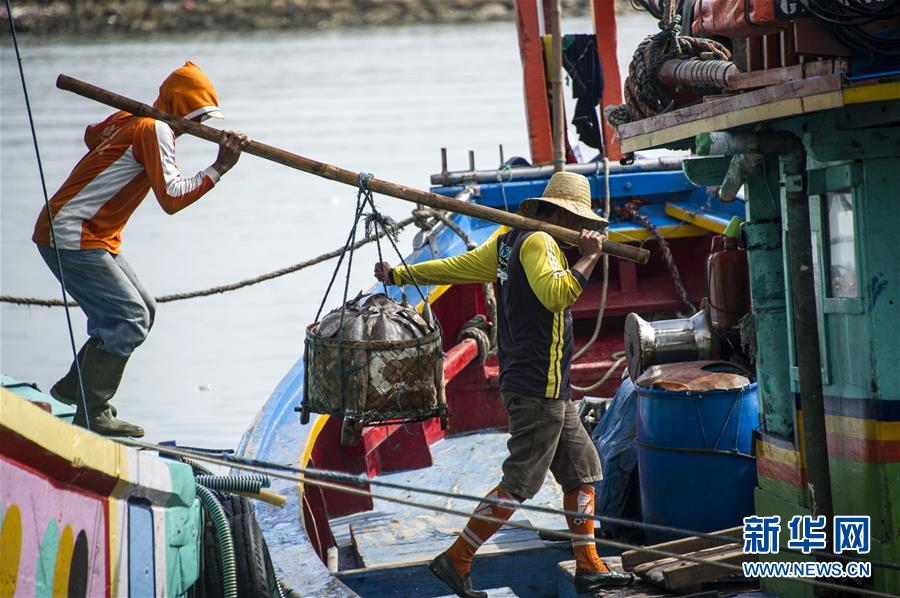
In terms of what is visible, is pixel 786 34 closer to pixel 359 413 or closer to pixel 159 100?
pixel 359 413

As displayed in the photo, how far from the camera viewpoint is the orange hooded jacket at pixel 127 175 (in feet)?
19.1

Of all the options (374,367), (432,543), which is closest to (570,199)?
(374,367)

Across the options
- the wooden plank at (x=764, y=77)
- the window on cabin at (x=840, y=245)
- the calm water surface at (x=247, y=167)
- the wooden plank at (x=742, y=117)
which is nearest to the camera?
the wooden plank at (x=742, y=117)

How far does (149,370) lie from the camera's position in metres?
19.4

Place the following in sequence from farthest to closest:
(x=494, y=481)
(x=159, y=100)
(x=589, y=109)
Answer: (x=589, y=109), (x=494, y=481), (x=159, y=100)

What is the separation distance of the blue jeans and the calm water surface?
913 centimetres

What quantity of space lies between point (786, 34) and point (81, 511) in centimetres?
294

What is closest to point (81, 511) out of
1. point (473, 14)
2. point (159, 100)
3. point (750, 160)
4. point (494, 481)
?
point (159, 100)

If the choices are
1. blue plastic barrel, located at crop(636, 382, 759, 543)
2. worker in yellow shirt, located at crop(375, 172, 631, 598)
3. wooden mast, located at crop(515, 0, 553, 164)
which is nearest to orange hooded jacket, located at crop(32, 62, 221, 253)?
worker in yellow shirt, located at crop(375, 172, 631, 598)

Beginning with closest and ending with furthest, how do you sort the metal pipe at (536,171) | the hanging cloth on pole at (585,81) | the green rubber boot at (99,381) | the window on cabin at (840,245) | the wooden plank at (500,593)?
the window on cabin at (840,245), the green rubber boot at (99,381), the wooden plank at (500,593), the metal pipe at (536,171), the hanging cloth on pole at (585,81)

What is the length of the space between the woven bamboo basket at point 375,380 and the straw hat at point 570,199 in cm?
75

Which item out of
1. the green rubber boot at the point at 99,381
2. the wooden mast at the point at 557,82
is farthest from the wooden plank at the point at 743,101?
the wooden mast at the point at 557,82

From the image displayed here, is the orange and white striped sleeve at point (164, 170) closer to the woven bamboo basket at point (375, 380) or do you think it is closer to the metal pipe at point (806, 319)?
the woven bamboo basket at point (375, 380)

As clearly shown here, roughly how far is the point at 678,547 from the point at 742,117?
207cm
